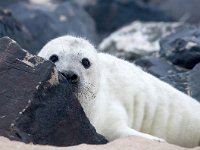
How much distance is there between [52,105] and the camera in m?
4.92

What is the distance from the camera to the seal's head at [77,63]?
539 centimetres

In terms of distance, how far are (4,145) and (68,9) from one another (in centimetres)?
874

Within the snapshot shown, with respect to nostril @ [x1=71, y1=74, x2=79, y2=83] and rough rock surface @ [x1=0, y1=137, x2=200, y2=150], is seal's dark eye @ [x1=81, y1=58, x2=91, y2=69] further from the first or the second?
rough rock surface @ [x1=0, y1=137, x2=200, y2=150]

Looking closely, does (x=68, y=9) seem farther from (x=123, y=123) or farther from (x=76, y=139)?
(x=76, y=139)

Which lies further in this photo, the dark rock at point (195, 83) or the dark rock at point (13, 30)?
the dark rock at point (13, 30)

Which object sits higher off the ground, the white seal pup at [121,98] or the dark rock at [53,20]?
the dark rock at [53,20]

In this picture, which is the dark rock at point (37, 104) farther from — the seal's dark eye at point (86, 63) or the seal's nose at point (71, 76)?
the seal's dark eye at point (86, 63)

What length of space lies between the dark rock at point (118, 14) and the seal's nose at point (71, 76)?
11.0 metres

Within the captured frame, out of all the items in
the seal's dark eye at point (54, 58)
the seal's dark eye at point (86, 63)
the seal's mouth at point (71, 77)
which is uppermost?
the seal's dark eye at point (86, 63)

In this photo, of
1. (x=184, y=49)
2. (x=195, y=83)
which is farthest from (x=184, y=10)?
(x=195, y=83)

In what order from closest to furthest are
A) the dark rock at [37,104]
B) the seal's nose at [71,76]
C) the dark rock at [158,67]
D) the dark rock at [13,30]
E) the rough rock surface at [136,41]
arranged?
the dark rock at [37,104]
the seal's nose at [71,76]
the dark rock at [13,30]
the dark rock at [158,67]
the rough rock surface at [136,41]

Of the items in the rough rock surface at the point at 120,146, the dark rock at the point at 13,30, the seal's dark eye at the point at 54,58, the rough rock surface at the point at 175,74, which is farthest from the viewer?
the dark rock at the point at 13,30

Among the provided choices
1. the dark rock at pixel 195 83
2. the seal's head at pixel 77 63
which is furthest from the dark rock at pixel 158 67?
the seal's head at pixel 77 63

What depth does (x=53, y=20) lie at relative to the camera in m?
12.3
